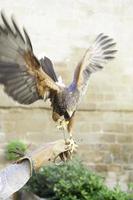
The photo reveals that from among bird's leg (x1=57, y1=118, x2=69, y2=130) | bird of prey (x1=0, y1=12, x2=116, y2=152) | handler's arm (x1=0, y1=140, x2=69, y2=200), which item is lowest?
handler's arm (x1=0, y1=140, x2=69, y2=200)

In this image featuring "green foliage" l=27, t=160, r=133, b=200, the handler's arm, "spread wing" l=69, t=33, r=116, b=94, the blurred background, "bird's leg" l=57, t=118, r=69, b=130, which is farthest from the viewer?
the blurred background

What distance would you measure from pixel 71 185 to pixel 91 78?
7.29 ft

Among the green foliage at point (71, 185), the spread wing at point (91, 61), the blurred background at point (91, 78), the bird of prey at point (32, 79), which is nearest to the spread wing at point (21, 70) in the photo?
the bird of prey at point (32, 79)

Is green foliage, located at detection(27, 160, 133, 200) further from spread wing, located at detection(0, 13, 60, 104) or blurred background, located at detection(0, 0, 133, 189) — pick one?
blurred background, located at detection(0, 0, 133, 189)

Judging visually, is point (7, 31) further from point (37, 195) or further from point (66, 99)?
point (37, 195)

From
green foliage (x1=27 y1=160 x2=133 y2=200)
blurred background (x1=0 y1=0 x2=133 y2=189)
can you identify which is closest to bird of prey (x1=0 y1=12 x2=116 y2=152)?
green foliage (x1=27 y1=160 x2=133 y2=200)

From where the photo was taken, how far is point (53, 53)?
22.9 feet

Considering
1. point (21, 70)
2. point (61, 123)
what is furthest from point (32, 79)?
point (61, 123)

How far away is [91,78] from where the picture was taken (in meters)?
7.05

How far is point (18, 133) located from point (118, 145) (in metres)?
1.14

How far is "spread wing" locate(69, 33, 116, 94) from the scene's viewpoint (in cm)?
394

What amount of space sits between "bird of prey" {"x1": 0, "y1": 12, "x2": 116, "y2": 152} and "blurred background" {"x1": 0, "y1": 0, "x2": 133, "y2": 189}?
2.90 m

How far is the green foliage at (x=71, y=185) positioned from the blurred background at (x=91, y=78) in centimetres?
144

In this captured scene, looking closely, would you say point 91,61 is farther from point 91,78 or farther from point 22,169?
point 91,78
